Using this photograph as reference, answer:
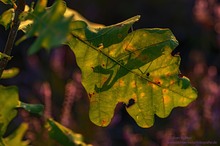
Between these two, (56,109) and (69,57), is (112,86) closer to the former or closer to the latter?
(56,109)

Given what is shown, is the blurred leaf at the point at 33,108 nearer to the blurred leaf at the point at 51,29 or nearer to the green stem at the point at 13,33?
the green stem at the point at 13,33

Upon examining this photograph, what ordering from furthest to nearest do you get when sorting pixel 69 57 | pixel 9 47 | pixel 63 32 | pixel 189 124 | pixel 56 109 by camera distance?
1. pixel 69 57
2. pixel 56 109
3. pixel 189 124
4. pixel 9 47
5. pixel 63 32

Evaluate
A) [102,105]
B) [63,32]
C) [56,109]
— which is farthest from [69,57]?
[63,32]

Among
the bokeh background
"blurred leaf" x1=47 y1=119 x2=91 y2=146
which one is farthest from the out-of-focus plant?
the bokeh background

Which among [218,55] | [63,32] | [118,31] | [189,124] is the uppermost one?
[63,32]

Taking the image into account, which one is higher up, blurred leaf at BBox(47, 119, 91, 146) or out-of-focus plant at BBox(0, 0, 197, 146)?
out-of-focus plant at BBox(0, 0, 197, 146)

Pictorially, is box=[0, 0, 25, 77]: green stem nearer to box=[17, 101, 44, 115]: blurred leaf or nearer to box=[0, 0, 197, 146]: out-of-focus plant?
box=[0, 0, 197, 146]: out-of-focus plant

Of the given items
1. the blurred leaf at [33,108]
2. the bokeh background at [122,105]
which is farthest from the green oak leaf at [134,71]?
the bokeh background at [122,105]
